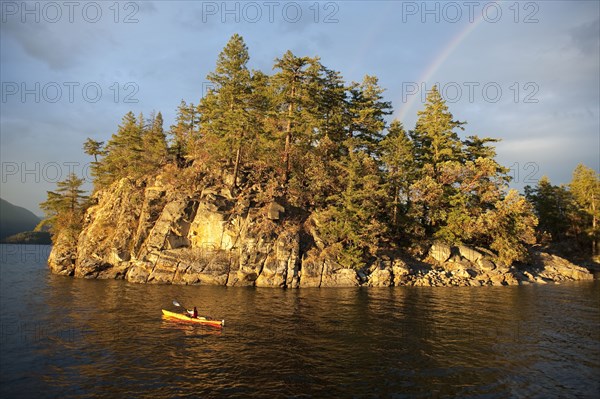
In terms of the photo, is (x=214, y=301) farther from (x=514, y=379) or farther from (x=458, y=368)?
(x=514, y=379)

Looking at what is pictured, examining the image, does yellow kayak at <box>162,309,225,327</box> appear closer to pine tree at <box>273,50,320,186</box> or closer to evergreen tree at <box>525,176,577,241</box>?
pine tree at <box>273,50,320,186</box>

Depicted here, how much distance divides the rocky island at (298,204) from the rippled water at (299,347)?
9331 mm

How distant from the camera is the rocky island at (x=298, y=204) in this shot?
1678 inches

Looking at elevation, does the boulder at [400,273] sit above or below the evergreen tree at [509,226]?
below

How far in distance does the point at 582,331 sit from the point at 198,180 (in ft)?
151

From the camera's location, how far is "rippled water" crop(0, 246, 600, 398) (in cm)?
1452

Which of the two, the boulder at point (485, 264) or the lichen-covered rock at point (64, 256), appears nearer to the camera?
the boulder at point (485, 264)

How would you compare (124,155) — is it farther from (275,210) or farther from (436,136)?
(436,136)

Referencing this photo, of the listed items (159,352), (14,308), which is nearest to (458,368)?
(159,352)

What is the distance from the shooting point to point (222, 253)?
43.0m

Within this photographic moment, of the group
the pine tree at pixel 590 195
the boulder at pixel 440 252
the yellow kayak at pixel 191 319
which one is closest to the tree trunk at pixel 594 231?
the pine tree at pixel 590 195

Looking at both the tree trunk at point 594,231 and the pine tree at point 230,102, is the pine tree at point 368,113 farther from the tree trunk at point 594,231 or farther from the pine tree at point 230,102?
the tree trunk at point 594,231

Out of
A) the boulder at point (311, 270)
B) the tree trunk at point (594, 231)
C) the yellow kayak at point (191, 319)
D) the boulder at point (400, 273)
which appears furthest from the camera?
the tree trunk at point (594, 231)

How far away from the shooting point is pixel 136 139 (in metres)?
61.3
